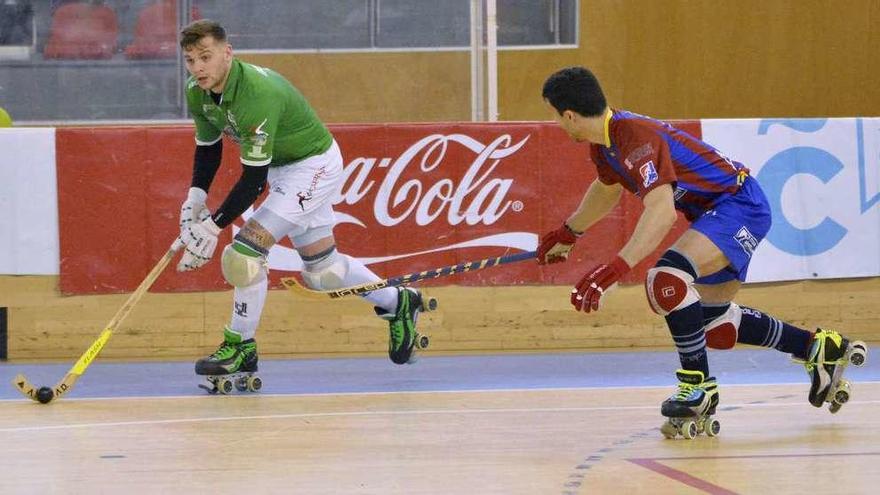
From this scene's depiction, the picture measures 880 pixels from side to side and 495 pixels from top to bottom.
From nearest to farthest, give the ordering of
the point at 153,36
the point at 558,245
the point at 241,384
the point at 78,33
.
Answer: the point at 558,245 → the point at 241,384 → the point at 78,33 → the point at 153,36

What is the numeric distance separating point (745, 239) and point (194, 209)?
2606mm

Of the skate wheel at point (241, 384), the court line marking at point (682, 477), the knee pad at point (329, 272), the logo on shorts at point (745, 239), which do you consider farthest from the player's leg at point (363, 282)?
the court line marking at point (682, 477)

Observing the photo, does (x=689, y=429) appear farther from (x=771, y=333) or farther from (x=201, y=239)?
(x=201, y=239)

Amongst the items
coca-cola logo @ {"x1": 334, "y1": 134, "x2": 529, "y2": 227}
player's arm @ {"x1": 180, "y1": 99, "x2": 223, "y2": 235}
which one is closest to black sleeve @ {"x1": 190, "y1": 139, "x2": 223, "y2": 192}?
player's arm @ {"x1": 180, "y1": 99, "x2": 223, "y2": 235}

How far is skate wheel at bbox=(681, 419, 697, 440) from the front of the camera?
5832mm

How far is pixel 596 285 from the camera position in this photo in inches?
217

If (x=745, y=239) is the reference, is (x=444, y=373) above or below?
below

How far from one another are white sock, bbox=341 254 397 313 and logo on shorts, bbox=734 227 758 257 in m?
2.11

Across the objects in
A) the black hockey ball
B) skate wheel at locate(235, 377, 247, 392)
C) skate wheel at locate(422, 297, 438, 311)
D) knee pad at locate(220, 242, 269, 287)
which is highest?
knee pad at locate(220, 242, 269, 287)

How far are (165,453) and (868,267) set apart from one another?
4956 millimetres

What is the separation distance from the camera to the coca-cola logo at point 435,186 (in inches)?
342

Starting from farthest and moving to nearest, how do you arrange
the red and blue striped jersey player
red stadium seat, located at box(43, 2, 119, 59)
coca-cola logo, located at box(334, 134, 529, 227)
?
red stadium seat, located at box(43, 2, 119, 59), coca-cola logo, located at box(334, 134, 529, 227), the red and blue striped jersey player

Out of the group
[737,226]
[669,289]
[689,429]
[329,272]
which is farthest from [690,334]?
[329,272]

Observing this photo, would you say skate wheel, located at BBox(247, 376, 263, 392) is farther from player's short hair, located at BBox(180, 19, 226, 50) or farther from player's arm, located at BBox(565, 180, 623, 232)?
player's arm, located at BBox(565, 180, 623, 232)
